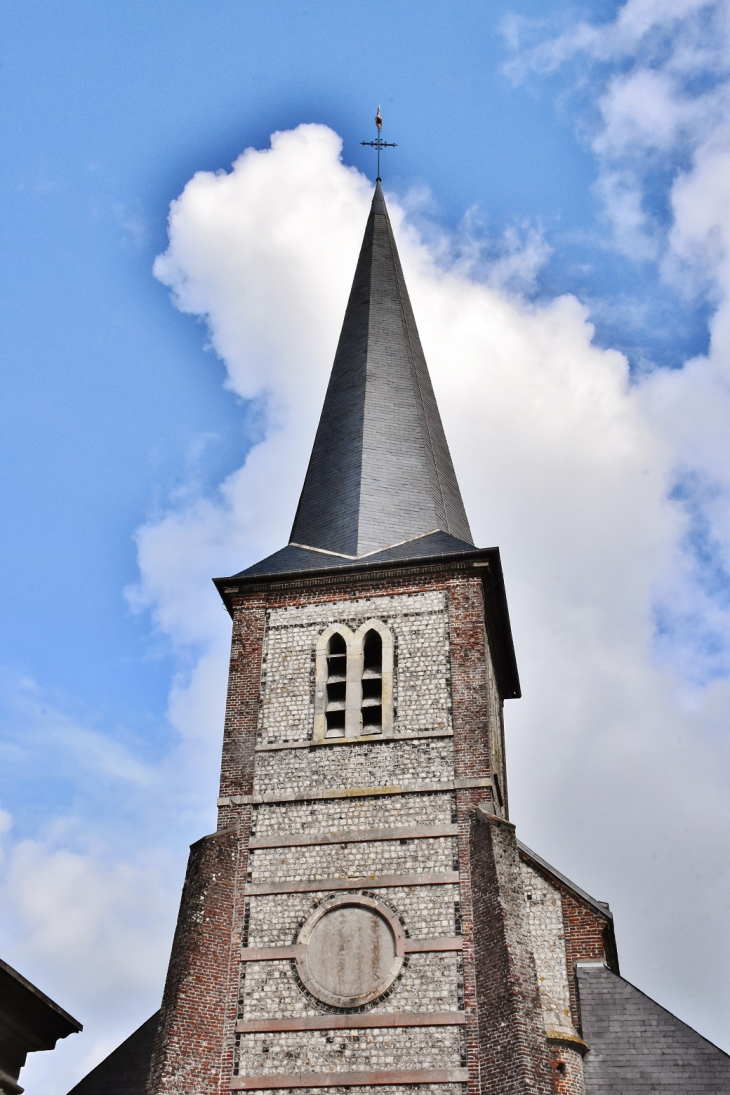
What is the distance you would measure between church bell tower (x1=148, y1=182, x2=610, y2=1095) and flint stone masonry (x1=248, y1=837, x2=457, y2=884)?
0.10 ft

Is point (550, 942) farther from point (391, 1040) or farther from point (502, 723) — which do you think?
point (502, 723)

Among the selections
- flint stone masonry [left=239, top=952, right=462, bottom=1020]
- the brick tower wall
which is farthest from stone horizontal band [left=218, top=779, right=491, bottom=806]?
flint stone masonry [left=239, top=952, right=462, bottom=1020]

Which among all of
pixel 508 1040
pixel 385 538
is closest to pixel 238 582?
pixel 385 538

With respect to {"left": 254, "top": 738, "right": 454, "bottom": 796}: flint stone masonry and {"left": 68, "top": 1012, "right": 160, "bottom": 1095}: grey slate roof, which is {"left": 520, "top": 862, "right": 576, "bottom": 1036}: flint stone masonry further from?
{"left": 68, "top": 1012, "right": 160, "bottom": 1095}: grey slate roof

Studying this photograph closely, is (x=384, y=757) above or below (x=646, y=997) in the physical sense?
above

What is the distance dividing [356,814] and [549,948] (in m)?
3.32

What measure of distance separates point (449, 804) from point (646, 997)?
12.3 feet

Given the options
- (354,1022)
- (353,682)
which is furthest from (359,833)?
(354,1022)

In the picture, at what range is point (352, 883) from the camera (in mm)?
16969

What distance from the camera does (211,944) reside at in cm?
1659

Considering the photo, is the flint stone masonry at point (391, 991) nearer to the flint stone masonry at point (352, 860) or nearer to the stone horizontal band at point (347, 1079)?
the stone horizontal band at point (347, 1079)

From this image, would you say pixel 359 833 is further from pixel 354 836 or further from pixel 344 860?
pixel 344 860

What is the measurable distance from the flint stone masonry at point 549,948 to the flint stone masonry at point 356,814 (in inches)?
64.8

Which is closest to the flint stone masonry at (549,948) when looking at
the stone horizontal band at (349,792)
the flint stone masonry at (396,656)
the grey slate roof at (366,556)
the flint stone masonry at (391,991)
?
the flint stone masonry at (391,991)
